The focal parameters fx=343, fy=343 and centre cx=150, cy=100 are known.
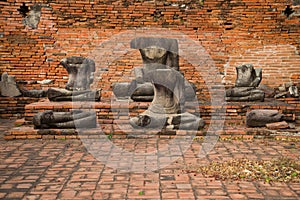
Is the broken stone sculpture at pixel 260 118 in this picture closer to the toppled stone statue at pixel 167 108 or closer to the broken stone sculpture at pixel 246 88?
the toppled stone statue at pixel 167 108

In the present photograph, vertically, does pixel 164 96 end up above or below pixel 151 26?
below

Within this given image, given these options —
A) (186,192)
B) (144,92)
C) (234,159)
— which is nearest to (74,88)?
(144,92)

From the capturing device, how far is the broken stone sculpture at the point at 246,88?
8.41m

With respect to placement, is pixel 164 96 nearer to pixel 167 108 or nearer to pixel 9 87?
pixel 167 108

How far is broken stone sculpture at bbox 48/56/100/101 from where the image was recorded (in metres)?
8.00

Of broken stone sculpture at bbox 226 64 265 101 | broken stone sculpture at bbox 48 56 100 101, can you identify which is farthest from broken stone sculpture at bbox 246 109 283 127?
broken stone sculpture at bbox 48 56 100 101

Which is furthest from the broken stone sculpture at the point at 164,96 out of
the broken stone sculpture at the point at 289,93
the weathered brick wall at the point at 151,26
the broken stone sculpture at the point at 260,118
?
the broken stone sculpture at the point at 289,93

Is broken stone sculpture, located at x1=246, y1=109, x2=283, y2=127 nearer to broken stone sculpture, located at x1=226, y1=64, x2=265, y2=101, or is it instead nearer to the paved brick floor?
the paved brick floor

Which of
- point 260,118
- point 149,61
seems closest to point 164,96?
point 149,61

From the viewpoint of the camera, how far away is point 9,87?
9703 mm

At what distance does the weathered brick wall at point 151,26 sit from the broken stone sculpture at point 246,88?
5.50ft

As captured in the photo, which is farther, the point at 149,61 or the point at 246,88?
the point at 246,88

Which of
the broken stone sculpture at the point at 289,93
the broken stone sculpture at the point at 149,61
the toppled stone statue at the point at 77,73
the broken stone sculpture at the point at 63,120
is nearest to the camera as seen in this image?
the broken stone sculpture at the point at 63,120

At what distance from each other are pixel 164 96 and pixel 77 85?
2403 mm
